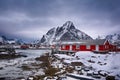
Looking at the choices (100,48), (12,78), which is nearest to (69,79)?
(12,78)

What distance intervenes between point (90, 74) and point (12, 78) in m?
10.0

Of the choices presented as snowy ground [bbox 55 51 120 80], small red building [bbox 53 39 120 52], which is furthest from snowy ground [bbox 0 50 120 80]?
small red building [bbox 53 39 120 52]

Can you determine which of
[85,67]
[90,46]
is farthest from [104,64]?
[90,46]

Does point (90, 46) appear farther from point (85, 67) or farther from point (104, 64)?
point (85, 67)

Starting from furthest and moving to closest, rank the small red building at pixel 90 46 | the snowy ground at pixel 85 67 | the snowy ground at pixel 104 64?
the small red building at pixel 90 46 → the snowy ground at pixel 85 67 → the snowy ground at pixel 104 64

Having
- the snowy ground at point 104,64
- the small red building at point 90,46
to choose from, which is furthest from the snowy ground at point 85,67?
the small red building at point 90,46

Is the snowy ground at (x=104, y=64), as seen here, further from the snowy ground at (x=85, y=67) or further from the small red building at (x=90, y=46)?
the small red building at (x=90, y=46)

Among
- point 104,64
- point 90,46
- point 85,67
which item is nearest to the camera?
point 85,67

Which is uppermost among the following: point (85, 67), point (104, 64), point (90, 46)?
point (90, 46)

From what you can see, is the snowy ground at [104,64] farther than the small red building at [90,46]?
No

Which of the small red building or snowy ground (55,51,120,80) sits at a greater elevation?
the small red building

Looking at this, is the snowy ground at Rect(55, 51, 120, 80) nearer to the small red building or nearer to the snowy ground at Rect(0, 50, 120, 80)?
the snowy ground at Rect(0, 50, 120, 80)

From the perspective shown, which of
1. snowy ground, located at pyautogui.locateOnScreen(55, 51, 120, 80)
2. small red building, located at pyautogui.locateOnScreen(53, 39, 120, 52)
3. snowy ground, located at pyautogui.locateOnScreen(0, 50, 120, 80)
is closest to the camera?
snowy ground, located at pyautogui.locateOnScreen(55, 51, 120, 80)

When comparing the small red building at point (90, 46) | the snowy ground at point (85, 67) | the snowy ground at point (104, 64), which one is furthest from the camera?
the small red building at point (90, 46)
